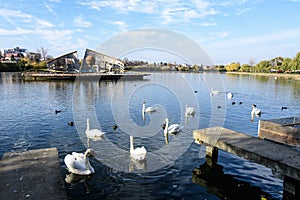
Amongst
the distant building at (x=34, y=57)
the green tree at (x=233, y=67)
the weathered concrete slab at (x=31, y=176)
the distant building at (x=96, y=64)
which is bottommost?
the weathered concrete slab at (x=31, y=176)

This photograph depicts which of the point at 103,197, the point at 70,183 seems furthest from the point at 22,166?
the point at 103,197

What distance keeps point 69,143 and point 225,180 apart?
851 centimetres

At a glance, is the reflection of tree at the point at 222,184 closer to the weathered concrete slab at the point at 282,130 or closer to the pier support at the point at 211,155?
the pier support at the point at 211,155

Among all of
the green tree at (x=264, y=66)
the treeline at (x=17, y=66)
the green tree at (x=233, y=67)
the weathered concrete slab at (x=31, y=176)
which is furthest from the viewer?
the green tree at (x=233, y=67)

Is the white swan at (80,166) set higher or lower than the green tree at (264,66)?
lower

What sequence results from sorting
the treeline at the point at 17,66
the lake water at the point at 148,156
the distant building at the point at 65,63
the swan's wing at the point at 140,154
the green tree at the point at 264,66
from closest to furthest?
the lake water at the point at 148,156 < the swan's wing at the point at 140,154 < the distant building at the point at 65,63 < the treeline at the point at 17,66 < the green tree at the point at 264,66

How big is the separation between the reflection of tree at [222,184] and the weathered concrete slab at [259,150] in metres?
1.05

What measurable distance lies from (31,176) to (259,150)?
7.83m

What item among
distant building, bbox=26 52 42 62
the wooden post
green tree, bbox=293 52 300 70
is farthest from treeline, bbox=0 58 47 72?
the wooden post

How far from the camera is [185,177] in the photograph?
8.98m

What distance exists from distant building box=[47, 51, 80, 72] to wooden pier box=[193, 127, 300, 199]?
78.9 meters

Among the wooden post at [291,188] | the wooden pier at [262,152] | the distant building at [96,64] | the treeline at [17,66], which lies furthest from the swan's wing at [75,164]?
the treeline at [17,66]

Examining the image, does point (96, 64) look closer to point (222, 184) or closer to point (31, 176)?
point (31, 176)

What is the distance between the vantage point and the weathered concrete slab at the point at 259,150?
702cm
